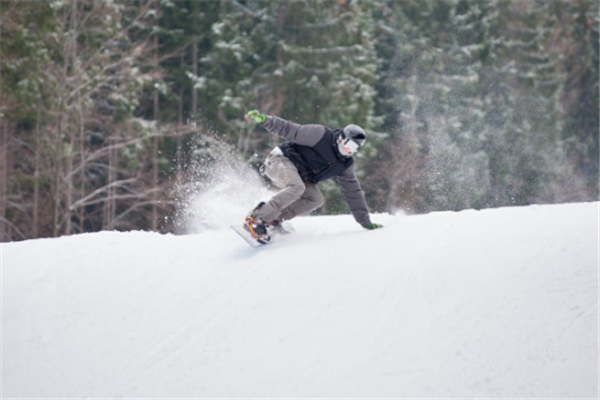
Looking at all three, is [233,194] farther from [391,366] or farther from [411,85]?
[411,85]

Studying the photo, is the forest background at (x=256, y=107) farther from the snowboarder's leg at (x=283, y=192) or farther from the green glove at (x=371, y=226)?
the green glove at (x=371, y=226)

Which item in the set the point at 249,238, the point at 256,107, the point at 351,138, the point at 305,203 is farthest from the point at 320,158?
the point at 256,107

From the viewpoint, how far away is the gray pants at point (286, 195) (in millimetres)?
7512

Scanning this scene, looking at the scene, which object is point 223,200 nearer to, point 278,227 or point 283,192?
point 278,227

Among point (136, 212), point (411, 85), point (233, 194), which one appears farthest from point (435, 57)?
point (233, 194)

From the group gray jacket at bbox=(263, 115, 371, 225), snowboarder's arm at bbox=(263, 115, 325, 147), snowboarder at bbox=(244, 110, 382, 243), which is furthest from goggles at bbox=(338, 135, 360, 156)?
snowboarder's arm at bbox=(263, 115, 325, 147)

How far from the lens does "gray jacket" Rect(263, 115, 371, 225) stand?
743cm

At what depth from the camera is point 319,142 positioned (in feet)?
24.9

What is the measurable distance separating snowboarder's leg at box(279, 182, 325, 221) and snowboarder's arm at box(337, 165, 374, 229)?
0.33 metres

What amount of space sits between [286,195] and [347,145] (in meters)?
0.75

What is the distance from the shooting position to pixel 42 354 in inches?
250

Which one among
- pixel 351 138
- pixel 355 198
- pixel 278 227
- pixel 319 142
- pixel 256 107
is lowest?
pixel 256 107

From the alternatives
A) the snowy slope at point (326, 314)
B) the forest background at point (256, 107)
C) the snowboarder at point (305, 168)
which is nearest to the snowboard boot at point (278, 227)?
the snowboarder at point (305, 168)

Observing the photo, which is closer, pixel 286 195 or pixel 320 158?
pixel 286 195
